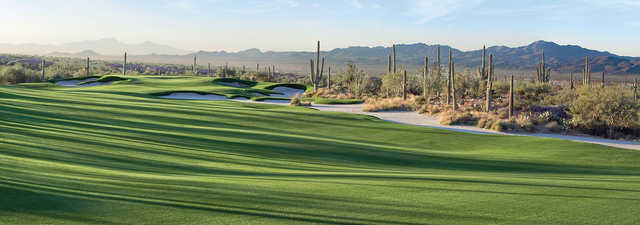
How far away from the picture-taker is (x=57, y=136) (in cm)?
1130

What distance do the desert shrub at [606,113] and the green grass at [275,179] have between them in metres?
10.1

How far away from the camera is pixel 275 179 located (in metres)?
8.18

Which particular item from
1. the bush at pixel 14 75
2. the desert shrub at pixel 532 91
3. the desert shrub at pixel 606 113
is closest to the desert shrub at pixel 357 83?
the desert shrub at pixel 532 91

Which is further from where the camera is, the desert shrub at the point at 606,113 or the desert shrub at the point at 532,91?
the desert shrub at the point at 532,91

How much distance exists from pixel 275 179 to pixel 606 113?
75.5ft

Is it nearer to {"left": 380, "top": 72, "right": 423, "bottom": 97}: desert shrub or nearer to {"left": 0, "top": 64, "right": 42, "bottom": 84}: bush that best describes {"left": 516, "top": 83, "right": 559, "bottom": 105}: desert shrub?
{"left": 380, "top": 72, "right": 423, "bottom": 97}: desert shrub

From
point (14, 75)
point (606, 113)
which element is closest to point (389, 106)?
point (606, 113)

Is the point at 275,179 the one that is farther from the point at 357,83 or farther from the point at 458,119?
the point at 357,83

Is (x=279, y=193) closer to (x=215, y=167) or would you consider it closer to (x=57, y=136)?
(x=215, y=167)

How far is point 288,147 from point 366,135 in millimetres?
5881

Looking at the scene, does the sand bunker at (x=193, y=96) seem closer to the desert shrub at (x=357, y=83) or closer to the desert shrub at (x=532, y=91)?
the desert shrub at (x=357, y=83)

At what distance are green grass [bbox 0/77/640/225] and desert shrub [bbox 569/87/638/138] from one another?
10053 mm

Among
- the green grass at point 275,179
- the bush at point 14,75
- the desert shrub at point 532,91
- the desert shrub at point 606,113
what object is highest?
the bush at point 14,75

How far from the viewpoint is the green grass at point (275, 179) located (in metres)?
5.76
